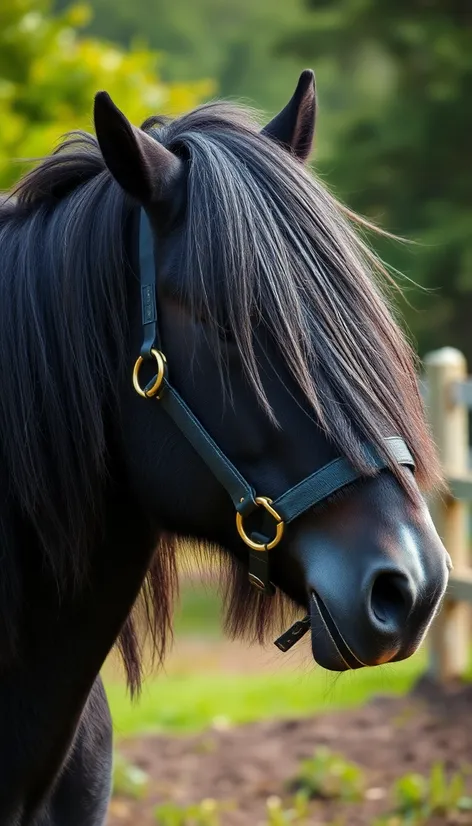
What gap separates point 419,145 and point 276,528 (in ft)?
24.8

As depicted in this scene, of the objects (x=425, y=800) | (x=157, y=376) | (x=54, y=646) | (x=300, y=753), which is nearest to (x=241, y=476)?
(x=157, y=376)

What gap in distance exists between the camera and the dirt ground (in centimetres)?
388

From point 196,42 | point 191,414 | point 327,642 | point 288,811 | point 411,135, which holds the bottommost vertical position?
point 288,811

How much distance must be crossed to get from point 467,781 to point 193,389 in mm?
2862

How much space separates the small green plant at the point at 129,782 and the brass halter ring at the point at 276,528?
2586mm

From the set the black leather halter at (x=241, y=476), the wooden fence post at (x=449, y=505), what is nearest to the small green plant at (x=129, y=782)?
the wooden fence post at (x=449, y=505)

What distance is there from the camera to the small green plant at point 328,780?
3945 mm

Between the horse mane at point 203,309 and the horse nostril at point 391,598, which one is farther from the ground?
the horse mane at point 203,309

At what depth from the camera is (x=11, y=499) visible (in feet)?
6.11

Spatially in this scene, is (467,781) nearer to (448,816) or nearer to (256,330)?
(448,816)

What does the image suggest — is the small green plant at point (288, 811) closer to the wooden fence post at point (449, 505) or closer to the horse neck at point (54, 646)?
the wooden fence post at point (449, 505)

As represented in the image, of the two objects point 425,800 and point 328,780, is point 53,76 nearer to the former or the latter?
point 328,780

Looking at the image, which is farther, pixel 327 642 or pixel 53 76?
pixel 53 76

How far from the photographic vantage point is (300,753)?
4.34 m
